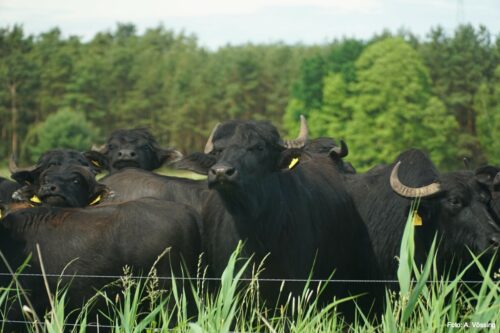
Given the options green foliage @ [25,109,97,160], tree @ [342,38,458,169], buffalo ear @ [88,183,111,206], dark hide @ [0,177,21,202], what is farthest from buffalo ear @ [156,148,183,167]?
green foliage @ [25,109,97,160]

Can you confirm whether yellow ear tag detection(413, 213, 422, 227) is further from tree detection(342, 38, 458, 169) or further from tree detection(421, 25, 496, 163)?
tree detection(421, 25, 496, 163)

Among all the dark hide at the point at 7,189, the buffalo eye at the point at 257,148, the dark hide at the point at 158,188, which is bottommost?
the dark hide at the point at 7,189

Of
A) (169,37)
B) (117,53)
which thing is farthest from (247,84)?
(169,37)

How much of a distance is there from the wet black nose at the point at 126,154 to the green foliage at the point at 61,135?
83.4 m

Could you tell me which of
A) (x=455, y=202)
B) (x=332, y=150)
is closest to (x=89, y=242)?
(x=455, y=202)

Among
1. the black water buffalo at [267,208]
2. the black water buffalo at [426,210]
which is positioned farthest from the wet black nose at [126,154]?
the black water buffalo at [267,208]

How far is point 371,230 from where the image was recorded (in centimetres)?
1036

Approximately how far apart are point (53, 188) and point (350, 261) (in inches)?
118

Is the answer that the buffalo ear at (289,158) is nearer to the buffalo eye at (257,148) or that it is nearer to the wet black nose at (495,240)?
the buffalo eye at (257,148)

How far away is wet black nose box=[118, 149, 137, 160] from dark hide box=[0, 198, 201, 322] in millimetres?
4442

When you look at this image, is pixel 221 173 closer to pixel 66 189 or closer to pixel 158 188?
pixel 66 189

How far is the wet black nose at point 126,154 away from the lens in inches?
532

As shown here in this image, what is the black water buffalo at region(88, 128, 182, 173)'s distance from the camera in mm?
13547

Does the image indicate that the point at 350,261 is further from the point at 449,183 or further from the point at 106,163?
the point at 106,163
